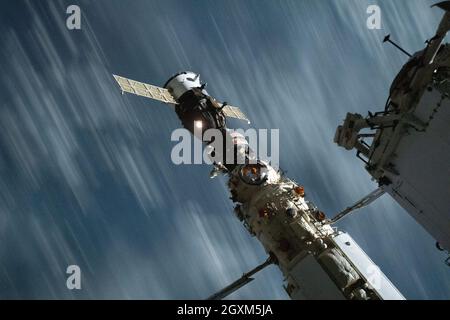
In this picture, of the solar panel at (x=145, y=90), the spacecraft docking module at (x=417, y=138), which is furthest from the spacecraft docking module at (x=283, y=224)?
the spacecraft docking module at (x=417, y=138)

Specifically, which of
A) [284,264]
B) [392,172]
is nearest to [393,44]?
[392,172]

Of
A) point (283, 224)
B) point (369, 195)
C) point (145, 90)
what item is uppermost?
point (145, 90)

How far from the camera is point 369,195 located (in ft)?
111

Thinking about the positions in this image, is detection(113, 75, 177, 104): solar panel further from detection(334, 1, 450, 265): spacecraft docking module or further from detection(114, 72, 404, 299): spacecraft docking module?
detection(334, 1, 450, 265): spacecraft docking module

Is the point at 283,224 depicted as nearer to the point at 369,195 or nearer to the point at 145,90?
the point at 369,195

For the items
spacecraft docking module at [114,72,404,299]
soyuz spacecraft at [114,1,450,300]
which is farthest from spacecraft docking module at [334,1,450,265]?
spacecraft docking module at [114,72,404,299]

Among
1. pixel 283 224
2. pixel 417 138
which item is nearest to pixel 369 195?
pixel 283 224

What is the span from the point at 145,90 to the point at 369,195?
25.6 meters

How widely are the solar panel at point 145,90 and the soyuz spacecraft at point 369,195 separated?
30.0 ft

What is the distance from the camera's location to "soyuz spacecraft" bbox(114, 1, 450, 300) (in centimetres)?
2105

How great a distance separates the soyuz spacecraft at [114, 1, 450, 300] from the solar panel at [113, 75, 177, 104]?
30.0 ft

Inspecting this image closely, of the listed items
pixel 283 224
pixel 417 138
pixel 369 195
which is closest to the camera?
pixel 417 138
